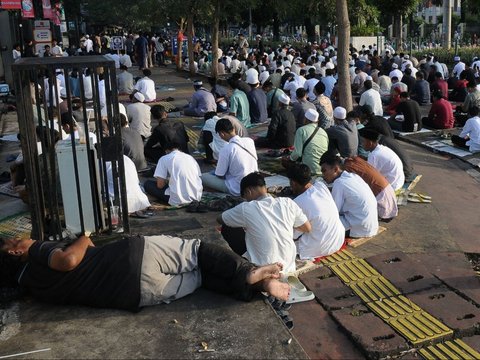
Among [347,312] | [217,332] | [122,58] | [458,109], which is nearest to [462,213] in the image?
[347,312]

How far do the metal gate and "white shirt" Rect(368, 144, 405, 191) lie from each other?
354 centimetres

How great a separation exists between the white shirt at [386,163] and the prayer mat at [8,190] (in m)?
4.83

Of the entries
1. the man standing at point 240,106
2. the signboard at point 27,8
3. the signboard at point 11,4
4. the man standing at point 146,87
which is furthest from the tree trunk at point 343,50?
the signboard at point 27,8

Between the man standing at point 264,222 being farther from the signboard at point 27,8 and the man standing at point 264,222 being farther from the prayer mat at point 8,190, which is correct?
the signboard at point 27,8

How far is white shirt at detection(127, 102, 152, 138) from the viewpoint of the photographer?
451 inches

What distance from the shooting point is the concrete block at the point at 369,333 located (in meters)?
4.57

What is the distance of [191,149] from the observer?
11.3 metres

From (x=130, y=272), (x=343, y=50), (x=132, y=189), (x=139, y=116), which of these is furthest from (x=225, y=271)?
(x=343, y=50)

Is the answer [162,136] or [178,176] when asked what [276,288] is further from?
[162,136]

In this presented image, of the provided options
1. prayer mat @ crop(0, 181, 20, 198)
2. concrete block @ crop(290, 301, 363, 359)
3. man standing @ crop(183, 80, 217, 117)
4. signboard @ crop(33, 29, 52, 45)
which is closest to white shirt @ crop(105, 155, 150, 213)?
prayer mat @ crop(0, 181, 20, 198)

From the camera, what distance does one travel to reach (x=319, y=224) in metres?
5.93

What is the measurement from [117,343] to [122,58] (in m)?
17.2

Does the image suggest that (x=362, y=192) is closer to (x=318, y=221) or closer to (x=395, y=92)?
(x=318, y=221)

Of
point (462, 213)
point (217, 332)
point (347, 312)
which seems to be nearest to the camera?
point (217, 332)
